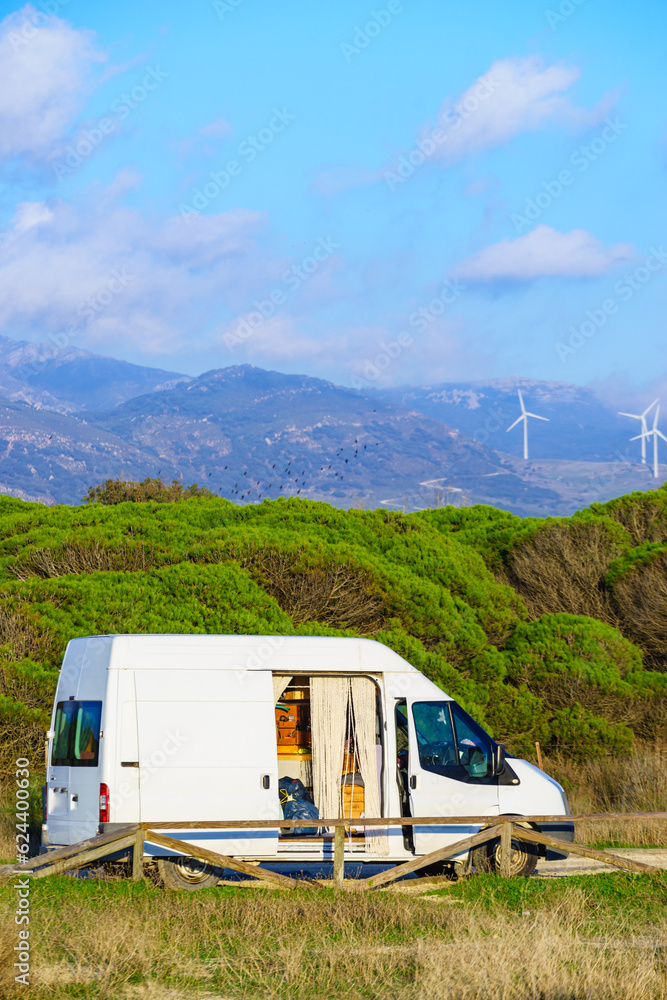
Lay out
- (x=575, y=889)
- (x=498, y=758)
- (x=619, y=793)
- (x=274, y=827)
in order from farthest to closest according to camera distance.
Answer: (x=619, y=793) → (x=498, y=758) → (x=575, y=889) → (x=274, y=827)

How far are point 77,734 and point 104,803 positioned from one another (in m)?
0.76

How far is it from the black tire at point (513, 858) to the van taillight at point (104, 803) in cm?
364

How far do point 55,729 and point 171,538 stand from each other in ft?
43.9

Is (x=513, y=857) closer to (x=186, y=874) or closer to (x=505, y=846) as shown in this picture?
(x=505, y=846)

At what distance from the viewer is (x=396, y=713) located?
9.35 metres

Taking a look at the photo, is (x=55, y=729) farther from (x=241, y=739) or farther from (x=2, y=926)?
(x=2, y=926)

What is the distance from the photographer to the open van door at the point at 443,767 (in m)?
9.11

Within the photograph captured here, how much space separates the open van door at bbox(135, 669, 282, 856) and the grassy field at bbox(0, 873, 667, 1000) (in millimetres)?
630

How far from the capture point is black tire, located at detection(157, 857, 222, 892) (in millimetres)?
8500

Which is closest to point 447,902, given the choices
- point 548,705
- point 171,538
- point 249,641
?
point 249,641

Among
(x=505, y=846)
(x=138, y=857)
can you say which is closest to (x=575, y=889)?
(x=505, y=846)

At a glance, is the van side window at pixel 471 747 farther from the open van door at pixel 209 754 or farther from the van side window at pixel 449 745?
the open van door at pixel 209 754

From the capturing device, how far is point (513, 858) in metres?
9.29

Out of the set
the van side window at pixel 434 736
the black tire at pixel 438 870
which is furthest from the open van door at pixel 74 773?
the black tire at pixel 438 870
